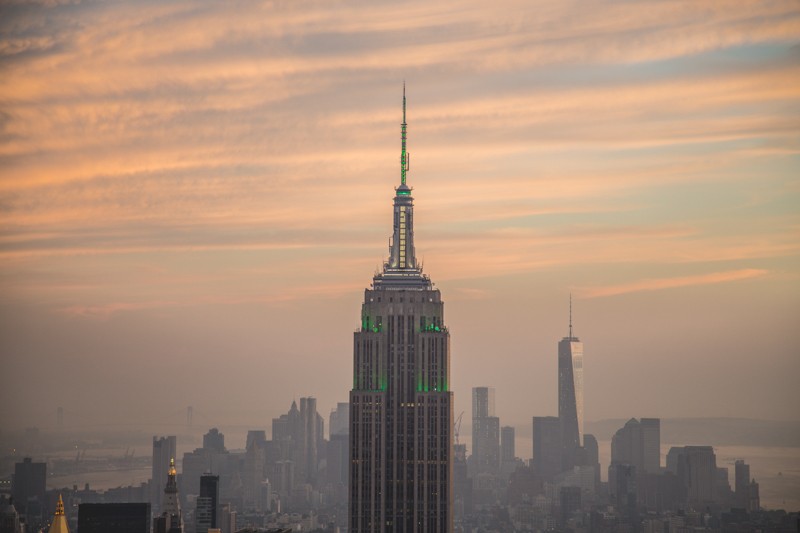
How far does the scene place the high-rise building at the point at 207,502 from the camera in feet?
90.7

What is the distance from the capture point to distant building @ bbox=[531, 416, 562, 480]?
97.7 ft

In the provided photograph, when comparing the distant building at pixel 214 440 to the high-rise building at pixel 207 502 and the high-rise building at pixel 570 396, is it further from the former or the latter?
the high-rise building at pixel 570 396

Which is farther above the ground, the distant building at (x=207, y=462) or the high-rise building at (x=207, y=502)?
the distant building at (x=207, y=462)

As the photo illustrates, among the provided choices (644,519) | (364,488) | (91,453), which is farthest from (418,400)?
(91,453)

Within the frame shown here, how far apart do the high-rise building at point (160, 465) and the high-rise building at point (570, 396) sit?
536 centimetres

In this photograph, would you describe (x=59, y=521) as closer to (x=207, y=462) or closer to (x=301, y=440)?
(x=207, y=462)

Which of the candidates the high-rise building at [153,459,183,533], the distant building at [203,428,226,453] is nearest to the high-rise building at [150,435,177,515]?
the high-rise building at [153,459,183,533]

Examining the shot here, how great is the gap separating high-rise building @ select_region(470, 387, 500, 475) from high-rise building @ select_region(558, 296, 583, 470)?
985mm

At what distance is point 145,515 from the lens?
25969 mm

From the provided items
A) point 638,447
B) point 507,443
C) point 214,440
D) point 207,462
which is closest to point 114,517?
point 214,440

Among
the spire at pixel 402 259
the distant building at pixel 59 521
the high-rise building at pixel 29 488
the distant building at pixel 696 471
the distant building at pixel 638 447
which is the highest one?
the spire at pixel 402 259

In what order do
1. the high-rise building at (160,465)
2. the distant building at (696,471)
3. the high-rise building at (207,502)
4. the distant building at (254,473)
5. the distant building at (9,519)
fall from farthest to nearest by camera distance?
the distant building at (254,473), the high-rise building at (207,502), the high-rise building at (160,465), the distant building at (696,471), the distant building at (9,519)

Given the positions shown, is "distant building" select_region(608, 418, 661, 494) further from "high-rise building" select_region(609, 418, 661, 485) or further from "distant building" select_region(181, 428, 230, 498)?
"distant building" select_region(181, 428, 230, 498)

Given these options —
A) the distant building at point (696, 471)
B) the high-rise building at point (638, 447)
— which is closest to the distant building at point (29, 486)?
the distant building at point (696, 471)
